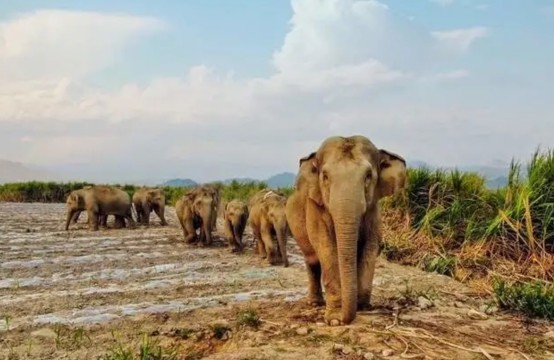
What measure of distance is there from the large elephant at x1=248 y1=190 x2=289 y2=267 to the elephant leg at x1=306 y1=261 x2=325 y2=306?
10.3 feet

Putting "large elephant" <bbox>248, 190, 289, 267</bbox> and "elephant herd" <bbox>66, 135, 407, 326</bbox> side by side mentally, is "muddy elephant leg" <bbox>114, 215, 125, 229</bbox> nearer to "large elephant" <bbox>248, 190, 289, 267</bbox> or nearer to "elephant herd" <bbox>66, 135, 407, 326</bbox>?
"large elephant" <bbox>248, 190, 289, 267</bbox>

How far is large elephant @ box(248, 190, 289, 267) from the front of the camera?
10.5 m

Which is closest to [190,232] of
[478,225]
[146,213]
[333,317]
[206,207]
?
[206,207]

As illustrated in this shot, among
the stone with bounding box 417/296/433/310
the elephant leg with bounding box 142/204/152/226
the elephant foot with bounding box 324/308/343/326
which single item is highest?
the elephant leg with bounding box 142/204/152/226

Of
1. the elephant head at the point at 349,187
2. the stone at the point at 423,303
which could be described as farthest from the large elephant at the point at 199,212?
the elephant head at the point at 349,187

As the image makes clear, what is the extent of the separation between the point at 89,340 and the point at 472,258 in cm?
602

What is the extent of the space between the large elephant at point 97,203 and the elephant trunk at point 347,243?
11651 mm

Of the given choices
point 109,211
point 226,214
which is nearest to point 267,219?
point 226,214

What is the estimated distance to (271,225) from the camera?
10.7 m

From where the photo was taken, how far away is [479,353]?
17.3 ft

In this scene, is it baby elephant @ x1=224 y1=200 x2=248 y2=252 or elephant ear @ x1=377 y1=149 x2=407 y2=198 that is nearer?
elephant ear @ x1=377 y1=149 x2=407 y2=198

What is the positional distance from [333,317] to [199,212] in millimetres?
7506

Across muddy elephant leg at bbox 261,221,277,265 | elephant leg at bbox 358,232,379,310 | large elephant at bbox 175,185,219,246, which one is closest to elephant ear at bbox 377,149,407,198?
elephant leg at bbox 358,232,379,310

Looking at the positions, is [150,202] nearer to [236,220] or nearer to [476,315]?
[236,220]
